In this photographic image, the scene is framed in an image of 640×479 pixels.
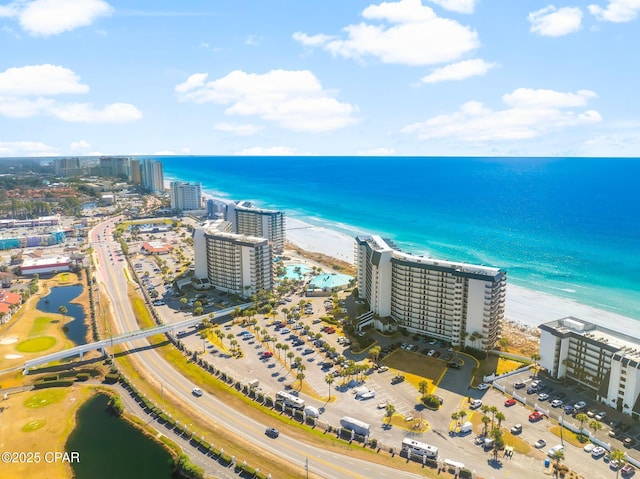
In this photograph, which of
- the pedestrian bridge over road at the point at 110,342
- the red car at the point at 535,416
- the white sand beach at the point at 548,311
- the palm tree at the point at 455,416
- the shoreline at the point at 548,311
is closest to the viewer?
the palm tree at the point at 455,416

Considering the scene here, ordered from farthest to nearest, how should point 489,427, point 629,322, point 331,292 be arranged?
1. point 331,292
2. point 629,322
3. point 489,427

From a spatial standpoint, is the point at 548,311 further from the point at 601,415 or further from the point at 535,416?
the point at 535,416

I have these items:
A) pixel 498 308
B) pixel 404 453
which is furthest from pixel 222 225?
pixel 404 453

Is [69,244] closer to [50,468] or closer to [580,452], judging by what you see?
[50,468]

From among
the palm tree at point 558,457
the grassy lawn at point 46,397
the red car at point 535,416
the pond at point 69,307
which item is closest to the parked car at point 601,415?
the red car at point 535,416

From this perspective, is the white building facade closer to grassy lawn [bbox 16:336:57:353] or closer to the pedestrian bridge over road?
the pedestrian bridge over road

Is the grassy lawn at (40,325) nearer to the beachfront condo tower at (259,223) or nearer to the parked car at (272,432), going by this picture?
the parked car at (272,432)

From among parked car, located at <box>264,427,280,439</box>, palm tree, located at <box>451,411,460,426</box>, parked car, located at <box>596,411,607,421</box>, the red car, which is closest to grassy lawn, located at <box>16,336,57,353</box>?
parked car, located at <box>264,427,280,439</box>
